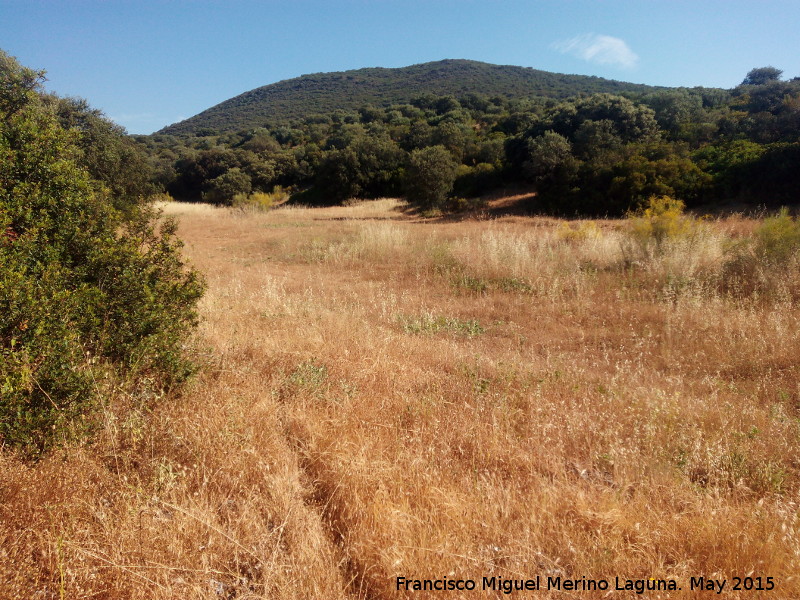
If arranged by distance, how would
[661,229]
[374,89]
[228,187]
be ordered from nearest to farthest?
1. [661,229]
2. [228,187]
3. [374,89]

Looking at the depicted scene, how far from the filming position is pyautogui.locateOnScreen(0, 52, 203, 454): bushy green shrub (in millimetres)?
2129

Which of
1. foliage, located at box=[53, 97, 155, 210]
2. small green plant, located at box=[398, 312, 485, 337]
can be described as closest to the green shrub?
small green plant, located at box=[398, 312, 485, 337]

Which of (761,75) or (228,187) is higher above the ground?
(761,75)

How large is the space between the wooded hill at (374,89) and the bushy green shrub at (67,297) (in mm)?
75013

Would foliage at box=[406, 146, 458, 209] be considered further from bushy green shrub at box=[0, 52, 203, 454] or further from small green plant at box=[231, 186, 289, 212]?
bushy green shrub at box=[0, 52, 203, 454]

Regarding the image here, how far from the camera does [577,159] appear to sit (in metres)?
22.4

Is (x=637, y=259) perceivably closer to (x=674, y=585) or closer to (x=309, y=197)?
(x=674, y=585)

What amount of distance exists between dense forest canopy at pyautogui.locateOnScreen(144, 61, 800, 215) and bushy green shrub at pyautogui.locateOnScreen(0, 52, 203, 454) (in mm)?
19023

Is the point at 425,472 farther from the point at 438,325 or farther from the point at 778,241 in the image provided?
the point at 778,241

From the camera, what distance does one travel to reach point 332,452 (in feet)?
8.05

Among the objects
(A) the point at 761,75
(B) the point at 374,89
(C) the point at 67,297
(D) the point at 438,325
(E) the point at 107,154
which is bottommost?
(D) the point at 438,325

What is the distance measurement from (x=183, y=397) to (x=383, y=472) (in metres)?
1.69

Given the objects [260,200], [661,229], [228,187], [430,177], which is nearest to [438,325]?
[661,229]

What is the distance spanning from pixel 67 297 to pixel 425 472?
2472mm
